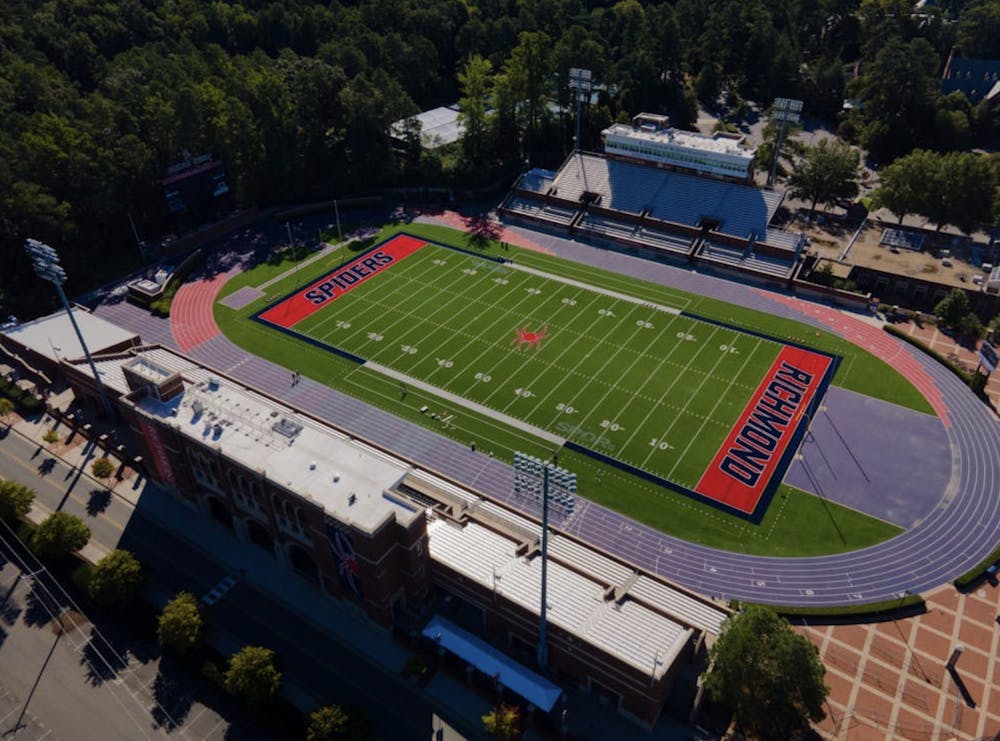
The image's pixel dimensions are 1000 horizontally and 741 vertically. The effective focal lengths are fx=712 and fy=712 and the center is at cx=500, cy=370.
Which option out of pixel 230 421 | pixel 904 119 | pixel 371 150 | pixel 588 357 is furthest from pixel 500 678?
pixel 904 119

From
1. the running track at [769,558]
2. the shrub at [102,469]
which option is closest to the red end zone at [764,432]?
the running track at [769,558]

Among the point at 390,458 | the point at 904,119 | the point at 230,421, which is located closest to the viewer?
the point at 230,421

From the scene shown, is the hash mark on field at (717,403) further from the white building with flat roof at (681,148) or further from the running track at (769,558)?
the white building with flat roof at (681,148)

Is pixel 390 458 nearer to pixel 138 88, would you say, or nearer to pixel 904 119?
pixel 138 88

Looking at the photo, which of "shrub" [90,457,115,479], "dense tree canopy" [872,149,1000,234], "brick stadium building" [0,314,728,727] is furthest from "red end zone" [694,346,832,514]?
"shrub" [90,457,115,479]

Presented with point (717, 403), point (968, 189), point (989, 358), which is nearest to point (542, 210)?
point (717, 403)

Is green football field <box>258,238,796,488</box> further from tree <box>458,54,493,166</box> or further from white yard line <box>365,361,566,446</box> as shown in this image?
tree <box>458,54,493,166</box>
